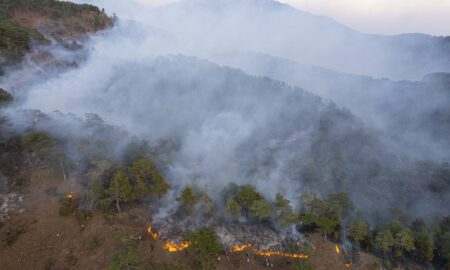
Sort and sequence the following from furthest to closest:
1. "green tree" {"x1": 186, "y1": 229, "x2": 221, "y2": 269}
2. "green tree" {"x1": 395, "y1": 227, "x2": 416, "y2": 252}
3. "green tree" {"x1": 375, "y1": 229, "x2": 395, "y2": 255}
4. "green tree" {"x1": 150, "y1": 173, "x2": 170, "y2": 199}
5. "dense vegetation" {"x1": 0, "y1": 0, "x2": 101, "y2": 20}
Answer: "dense vegetation" {"x1": 0, "y1": 0, "x2": 101, "y2": 20}, "green tree" {"x1": 375, "y1": 229, "x2": 395, "y2": 255}, "green tree" {"x1": 395, "y1": 227, "x2": 416, "y2": 252}, "green tree" {"x1": 150, "y1": 173, "x2": 170, "y2": 199}, "green tree" {"x1": 186, "y1": 229, "x2": 221, "y2": 269}

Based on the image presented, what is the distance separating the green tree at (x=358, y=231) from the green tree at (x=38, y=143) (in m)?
41.9

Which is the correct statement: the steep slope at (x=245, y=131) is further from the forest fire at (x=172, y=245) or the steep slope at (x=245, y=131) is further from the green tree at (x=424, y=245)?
the green tree at (x=424, y=245)

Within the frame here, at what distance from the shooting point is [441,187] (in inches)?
2062

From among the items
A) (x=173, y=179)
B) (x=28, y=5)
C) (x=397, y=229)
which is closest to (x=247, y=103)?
(x=173, y=179)

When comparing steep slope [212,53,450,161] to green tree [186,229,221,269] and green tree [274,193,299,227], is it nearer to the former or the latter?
green tree [274,193,299,227]

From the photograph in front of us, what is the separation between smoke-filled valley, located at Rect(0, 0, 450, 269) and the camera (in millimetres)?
28281

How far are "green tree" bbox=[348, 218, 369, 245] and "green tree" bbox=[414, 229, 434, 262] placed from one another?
6571mm

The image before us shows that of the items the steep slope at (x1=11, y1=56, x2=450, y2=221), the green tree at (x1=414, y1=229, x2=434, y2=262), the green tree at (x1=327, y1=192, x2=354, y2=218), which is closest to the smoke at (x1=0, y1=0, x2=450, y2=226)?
the steep slope at (x1=11, y1=56, x2=450, y2=221)

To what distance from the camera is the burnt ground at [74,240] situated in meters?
22.8

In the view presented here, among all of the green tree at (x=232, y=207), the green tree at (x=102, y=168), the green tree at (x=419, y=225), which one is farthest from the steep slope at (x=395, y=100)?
the green tree at (x=102, y=168)

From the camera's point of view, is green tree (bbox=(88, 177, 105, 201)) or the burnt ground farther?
green tree (bbox=(88, 177, 105, 201))

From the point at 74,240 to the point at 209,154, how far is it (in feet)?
92.6

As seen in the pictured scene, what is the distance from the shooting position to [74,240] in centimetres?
2436

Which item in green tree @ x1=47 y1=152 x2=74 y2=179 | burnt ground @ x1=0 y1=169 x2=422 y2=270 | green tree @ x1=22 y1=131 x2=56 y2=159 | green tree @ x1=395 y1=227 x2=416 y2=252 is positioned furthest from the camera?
green tree @ x1=395 y1=227 x2=416 y2=252
